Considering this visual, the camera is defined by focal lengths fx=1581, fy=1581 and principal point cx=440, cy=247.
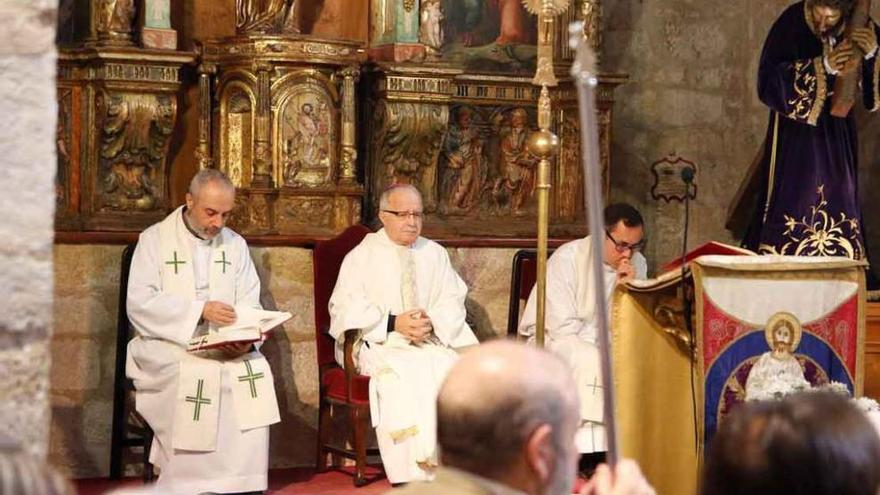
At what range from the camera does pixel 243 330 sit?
7.63 m

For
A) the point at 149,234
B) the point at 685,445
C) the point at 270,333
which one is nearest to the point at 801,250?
the point at 685,445

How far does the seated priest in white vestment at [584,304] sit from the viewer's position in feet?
27.0

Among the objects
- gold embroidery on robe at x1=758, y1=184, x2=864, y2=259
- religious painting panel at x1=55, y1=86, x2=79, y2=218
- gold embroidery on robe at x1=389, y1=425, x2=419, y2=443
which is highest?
religious painting panel at x1=55, y1=86, x2=79, y2=218

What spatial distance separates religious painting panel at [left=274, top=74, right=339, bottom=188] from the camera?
30.4 ft

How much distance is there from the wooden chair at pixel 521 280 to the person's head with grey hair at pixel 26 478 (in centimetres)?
692

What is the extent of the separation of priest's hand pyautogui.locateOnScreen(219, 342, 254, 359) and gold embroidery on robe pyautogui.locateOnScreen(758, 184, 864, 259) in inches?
121

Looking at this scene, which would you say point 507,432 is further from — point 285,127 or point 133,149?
point 133,149

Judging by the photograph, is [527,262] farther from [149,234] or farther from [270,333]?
[149,234]

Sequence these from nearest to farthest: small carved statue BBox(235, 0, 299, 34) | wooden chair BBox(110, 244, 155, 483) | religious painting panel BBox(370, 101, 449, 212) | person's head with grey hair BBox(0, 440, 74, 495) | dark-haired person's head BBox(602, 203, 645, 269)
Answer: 1. person's head with grey hair BBox(0, 440, 74, 495)
2. wooden chair BBox(110, 244, 155, 483)
3. dark-haired person's head BBox(602, 203, 645, 269)
4. small carved statue BBox(235, 0, 299, 34)
5. religious painting panel BBox(370, 101, 449, 212)

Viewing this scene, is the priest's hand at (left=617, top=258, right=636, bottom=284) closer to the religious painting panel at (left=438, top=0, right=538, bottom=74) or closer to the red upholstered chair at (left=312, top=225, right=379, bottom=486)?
the red upholstered chair at (left=312, top=225, right=379, bottom=486)

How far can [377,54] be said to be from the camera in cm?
970

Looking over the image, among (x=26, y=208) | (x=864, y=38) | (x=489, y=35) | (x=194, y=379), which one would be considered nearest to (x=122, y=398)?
(x=194, y=379)

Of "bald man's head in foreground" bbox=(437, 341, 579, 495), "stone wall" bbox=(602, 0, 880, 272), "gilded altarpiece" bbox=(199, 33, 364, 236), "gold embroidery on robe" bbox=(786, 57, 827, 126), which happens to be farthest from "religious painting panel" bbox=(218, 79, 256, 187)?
"bald man's head in foreground" bbox=(437, 341, 579, 495)

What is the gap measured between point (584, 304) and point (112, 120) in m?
2.92
